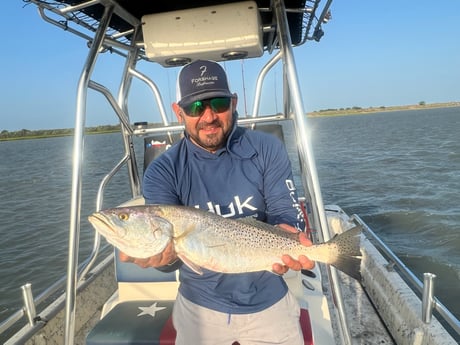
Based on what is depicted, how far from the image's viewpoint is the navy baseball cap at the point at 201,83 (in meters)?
2.64

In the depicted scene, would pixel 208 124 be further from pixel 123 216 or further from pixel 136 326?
pixel 136 326

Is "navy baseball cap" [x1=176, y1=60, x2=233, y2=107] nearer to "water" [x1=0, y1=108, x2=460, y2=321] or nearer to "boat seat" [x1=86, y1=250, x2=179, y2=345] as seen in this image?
"boat seat" [x1=86, y1=250, x2=179, y2=345]

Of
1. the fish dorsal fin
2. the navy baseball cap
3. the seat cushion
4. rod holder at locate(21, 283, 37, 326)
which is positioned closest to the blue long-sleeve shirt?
the fish dorsal fin

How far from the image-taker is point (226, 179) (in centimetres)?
274

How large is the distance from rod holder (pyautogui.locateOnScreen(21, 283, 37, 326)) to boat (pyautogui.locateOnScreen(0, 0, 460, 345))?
0.04ft

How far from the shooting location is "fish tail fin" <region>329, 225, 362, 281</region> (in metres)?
2.34

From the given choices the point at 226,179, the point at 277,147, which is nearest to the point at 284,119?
the point at 277,147

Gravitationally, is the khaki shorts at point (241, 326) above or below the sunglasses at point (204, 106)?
below

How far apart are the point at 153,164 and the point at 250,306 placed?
1227 millimetres

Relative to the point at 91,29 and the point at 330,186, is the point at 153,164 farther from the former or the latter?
the point at 330,186

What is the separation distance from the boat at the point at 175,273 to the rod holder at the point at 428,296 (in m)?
0.01

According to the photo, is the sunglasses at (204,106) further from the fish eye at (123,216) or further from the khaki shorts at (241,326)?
the khaki shorts at (241,326)

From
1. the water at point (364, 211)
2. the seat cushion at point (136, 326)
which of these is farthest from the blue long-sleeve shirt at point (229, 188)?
the water at point (364, 211)

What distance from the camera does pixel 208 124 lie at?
2.72 meters
